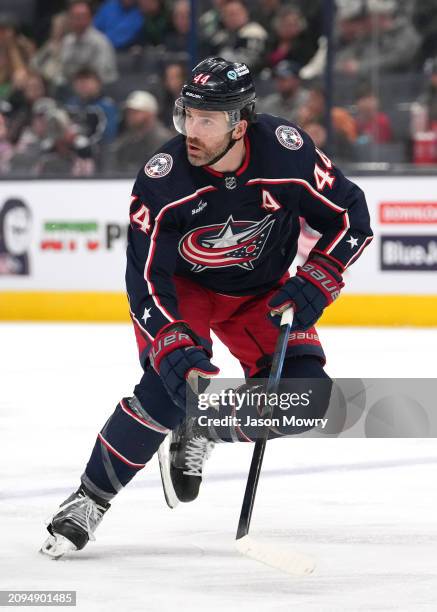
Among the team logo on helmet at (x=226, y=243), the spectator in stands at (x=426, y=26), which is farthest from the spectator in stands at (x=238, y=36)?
the team logo on helmet at (x=226, y=243)

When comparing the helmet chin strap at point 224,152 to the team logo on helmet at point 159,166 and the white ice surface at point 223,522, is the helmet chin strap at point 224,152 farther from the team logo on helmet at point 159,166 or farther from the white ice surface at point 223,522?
the white ice surface at point 223,522

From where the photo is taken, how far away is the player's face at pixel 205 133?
2.98 meters

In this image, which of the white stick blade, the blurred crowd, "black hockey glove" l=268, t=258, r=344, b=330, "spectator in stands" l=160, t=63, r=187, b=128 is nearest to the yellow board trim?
the blurred crowd

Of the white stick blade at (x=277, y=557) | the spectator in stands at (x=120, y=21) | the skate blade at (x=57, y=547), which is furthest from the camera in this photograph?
the spectator in stands at (x=120, y=21)

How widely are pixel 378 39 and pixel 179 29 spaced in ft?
4.17

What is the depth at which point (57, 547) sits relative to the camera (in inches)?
117

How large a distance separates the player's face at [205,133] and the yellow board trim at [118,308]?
4.41 meters

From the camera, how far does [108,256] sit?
7770 millimetres

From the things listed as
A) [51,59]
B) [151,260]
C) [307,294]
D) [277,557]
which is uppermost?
[151,260]

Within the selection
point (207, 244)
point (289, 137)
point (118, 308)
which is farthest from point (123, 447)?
point (118, 308)

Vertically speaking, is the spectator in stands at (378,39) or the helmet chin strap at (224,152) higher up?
the helmet chin strap at (224,152)

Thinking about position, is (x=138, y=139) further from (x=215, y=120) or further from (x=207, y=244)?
(x=215, y=120)

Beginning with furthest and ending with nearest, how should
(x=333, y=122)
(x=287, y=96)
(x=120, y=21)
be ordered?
(x=120, y=21) < (x=287, y=96) < (x=333, y=122)

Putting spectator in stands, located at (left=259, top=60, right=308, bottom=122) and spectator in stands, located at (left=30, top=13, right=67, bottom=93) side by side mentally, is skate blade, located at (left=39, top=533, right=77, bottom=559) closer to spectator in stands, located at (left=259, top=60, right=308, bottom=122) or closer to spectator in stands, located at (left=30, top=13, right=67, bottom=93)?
spectator in stands, located at (left=259, top=60, right=308, bottom=122)
